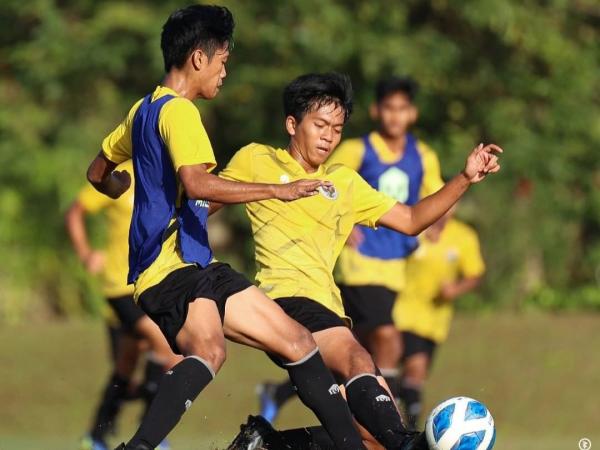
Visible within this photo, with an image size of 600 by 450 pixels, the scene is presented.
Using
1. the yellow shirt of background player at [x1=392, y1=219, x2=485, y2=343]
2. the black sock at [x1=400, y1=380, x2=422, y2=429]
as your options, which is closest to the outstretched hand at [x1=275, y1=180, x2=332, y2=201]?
the black sock at [x1=400, y1=380, x2=422, y2=429]

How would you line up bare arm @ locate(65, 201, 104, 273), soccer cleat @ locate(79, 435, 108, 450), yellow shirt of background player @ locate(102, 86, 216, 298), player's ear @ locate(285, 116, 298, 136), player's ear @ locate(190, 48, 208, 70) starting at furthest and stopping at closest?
bare arm @ locate(65, 201, 104, 273)
soccer cleat @ locate(79, 435, 108, 450)
player's ear @ locate(285, 116, 298, 136)
player's ear @ locate(190, 48, 208, 70)
yellow shirt of background player @ locate(102, 86, 216, 298)

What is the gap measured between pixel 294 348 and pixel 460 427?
0.81 metres

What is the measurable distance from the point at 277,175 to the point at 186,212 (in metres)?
0.80

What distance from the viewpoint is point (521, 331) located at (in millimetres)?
16188

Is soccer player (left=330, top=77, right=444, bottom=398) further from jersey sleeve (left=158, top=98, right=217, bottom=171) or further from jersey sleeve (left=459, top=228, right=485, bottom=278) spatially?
jersey sleeve (left=158, top=98, right=217, bottom=171)

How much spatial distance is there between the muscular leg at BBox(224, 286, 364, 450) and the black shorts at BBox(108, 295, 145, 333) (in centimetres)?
388

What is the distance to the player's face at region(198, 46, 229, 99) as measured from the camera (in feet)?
21.2

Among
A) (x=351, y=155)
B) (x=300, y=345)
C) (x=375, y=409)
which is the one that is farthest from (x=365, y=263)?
(x=300, y=345)

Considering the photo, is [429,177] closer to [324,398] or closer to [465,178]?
[465,178]

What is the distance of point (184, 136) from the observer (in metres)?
6.11

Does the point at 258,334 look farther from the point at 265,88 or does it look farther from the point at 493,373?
the point at 265,88

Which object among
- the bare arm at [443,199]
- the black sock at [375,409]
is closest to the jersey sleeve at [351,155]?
the bare arm at [443,199]

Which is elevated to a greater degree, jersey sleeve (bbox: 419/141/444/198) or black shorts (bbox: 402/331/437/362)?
jersey sleeve (bbox: 419/141/444/198)

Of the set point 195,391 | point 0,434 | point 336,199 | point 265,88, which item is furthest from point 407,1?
Result: point 195,391
